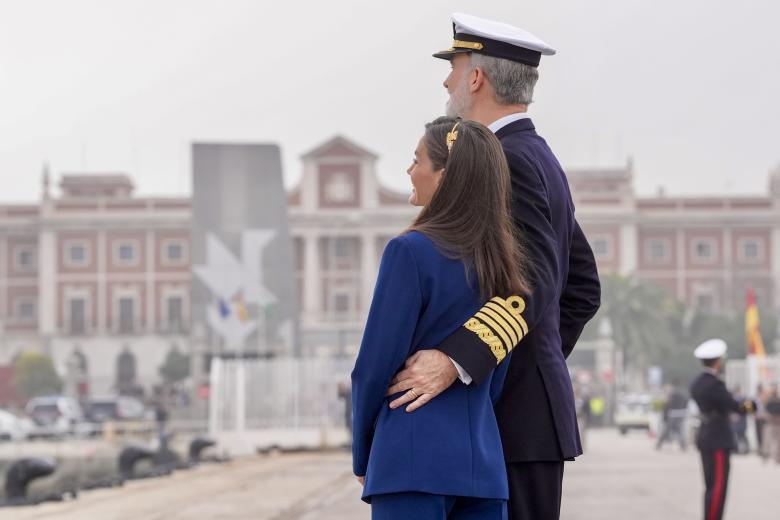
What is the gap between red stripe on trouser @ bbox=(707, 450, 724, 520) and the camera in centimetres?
884

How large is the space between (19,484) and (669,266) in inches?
3264

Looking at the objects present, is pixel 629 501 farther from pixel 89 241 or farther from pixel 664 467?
pixel 89 241

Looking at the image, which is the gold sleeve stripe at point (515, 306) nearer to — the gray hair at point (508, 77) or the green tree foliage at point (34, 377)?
the gray hair at point (508, 77)

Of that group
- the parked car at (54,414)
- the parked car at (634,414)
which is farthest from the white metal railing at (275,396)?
the parked car at (54,414)

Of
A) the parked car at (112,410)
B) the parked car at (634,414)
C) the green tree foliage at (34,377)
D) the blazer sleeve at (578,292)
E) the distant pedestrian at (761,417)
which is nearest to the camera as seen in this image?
the blazer sleeve at (578,292)

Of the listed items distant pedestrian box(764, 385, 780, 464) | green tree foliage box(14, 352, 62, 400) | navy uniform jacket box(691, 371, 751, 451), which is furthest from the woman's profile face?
green tree foliage box(14, 352, 62, 400)

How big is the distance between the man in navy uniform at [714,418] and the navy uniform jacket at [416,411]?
606 cm

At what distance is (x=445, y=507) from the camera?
3117mm

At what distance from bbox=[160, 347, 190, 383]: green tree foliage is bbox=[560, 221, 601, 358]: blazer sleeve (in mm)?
83408

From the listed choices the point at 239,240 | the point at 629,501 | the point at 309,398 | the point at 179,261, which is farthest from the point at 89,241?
the point at 629,501

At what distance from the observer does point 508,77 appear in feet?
11.9

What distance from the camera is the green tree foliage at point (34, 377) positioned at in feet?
262

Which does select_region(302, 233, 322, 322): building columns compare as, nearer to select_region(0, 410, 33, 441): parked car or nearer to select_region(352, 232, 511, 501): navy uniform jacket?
select_region(0, 410, 33, 441): parked car

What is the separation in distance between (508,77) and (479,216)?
1.63ft
